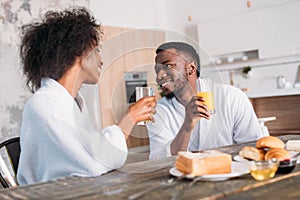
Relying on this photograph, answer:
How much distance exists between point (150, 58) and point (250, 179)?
1.68 feet

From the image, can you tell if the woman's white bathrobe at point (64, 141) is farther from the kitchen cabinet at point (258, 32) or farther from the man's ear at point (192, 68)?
the kitchen cabinet at point (258, 32)

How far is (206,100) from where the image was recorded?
4.49 feet

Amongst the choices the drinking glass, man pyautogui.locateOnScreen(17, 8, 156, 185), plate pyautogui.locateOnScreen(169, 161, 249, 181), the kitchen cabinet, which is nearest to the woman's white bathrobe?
man pyautogui.locateOnScreen(17, 8, 156, 185)

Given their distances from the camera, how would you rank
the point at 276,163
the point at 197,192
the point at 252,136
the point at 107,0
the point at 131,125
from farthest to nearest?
the point at 107,0
the point at 252,136
the point at 131,125
the point at 276,163
the point at 197,192

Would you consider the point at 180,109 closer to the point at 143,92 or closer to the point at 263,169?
the point at 143,92

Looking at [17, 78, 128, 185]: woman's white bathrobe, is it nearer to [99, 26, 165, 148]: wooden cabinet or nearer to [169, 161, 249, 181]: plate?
[99, 26, 165, 148]: wooden cabinet

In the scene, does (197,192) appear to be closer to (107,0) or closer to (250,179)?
(250,179)

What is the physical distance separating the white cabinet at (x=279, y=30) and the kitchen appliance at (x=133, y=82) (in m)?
3.62

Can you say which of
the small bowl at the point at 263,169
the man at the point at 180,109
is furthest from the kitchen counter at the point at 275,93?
the small bowl at the point at 263,169

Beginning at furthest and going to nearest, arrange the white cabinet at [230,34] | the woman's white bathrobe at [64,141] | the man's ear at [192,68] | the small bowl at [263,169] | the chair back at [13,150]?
the white cabinet at [230,34], the chair back at [13,150], the man's ear at [192,68], the woman's white bathrobe at [64,141], the small bowl at [263,169]

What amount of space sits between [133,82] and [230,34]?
3948 millimetres

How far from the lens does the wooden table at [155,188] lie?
92cm

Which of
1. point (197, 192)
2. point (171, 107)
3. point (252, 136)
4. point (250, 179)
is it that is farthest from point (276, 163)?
point (252, 136)

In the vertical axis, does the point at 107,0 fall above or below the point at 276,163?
above
